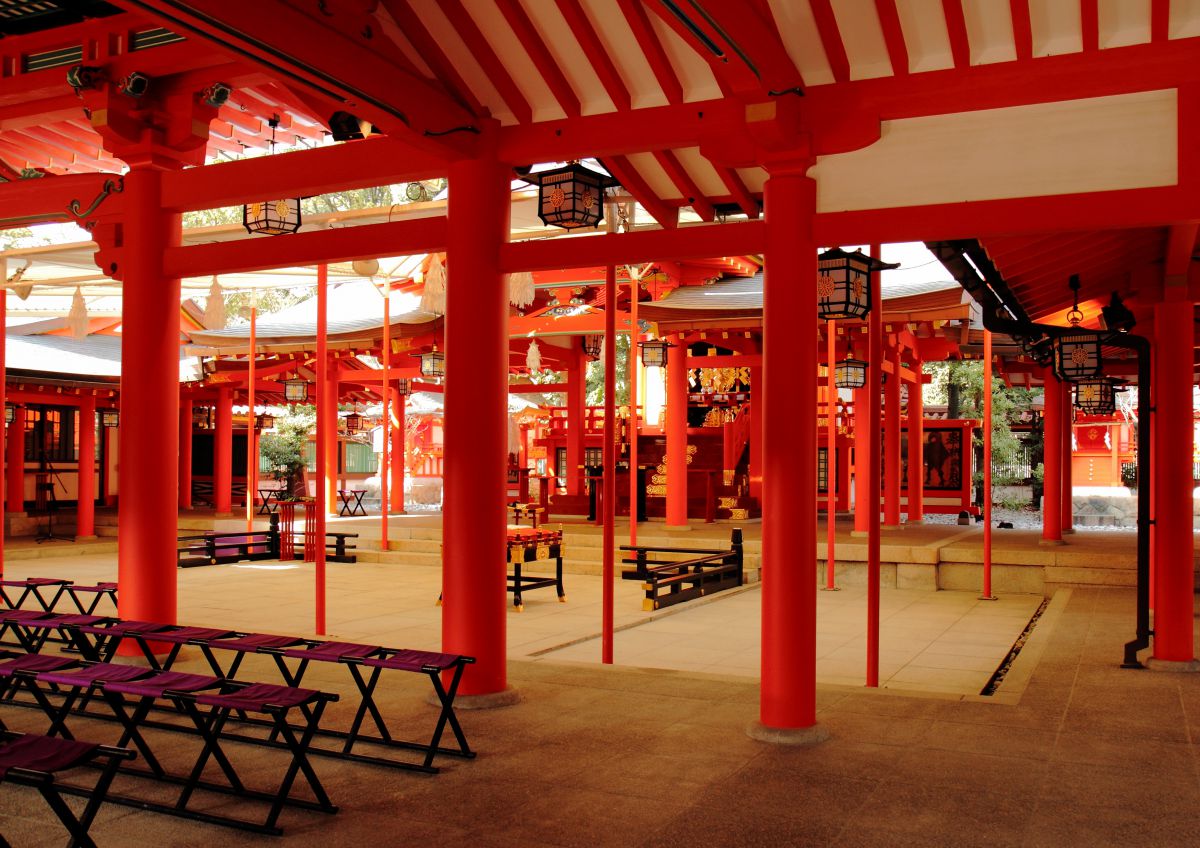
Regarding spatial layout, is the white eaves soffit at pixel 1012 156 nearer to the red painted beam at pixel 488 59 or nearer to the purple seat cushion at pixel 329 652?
the red painted beam at pixel 488 59

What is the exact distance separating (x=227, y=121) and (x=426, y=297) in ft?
6.82

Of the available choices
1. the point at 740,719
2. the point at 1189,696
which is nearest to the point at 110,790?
the point at 740,719

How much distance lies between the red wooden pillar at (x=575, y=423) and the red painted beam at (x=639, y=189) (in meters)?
13.1

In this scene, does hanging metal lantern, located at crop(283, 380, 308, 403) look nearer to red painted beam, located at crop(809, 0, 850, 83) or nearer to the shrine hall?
the shrine hall

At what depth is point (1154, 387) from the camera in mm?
7449

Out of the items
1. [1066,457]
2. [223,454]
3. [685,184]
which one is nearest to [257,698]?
[685,184]

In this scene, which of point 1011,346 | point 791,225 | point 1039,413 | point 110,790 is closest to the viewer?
point 110,790

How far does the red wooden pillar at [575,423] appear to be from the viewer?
20406 millimetres

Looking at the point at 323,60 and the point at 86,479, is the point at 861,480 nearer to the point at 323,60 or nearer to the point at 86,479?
the point at 323,60

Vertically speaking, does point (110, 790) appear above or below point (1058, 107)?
below

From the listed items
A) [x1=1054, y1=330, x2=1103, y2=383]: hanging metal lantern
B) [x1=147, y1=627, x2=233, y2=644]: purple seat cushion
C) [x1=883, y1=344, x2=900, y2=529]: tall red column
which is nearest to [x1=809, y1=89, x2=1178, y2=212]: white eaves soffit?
[x1=1054, y1=330, x2=1103, y2=383]: hanging metal lantern

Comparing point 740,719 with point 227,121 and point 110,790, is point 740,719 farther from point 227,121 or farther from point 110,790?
point 227,121

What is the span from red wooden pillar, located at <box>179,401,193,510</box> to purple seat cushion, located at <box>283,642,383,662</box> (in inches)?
756

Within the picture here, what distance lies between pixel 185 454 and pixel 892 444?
15826 mm
